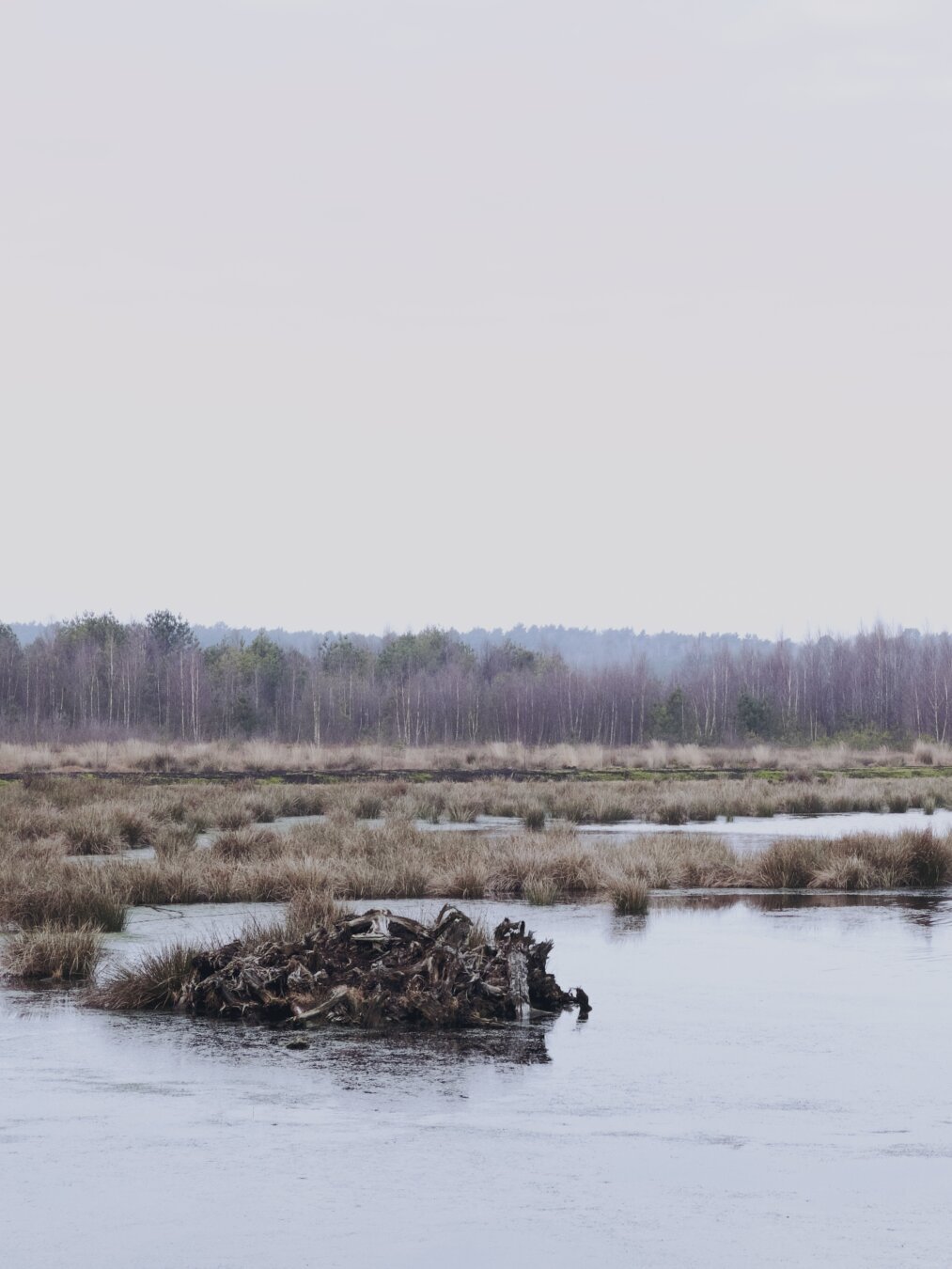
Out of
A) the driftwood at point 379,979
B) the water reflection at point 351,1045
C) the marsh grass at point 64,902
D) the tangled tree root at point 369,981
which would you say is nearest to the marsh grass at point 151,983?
the tangled tree root at point 369,981

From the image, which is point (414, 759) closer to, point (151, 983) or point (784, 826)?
point (784, 826)

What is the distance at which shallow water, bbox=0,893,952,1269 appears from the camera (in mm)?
6359

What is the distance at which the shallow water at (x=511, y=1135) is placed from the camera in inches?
250

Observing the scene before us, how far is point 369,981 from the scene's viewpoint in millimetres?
11430

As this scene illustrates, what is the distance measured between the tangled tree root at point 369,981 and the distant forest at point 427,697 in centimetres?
6217

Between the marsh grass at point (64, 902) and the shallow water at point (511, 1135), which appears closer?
the shallow water at point (511, 1135)

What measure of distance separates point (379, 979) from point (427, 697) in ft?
278

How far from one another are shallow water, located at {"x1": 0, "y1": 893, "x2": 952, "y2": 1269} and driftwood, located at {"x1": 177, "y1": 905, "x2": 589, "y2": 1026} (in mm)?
379

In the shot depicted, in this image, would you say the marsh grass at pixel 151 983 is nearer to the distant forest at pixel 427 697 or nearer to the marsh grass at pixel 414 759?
the marsh grass at pixel 414 759

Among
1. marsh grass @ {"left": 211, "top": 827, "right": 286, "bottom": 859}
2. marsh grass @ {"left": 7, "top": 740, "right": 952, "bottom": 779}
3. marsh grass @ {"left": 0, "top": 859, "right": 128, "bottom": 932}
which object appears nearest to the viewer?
marsh grass @ {"left": 0, "top": 859, "right": 128, "bottom": 932}

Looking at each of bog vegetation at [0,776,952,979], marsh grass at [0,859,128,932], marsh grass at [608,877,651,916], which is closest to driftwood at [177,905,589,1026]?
bog vegetation at [0,776,952,979]

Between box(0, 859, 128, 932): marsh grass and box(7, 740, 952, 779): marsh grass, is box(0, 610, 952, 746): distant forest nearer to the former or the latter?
box(7, 740, 952, 779): marsh grass

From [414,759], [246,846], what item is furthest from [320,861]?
[414,759]

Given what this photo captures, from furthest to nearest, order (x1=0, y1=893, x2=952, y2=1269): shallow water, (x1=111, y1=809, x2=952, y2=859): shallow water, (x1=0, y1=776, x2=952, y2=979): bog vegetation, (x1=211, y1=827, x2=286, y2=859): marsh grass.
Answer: (x1=111, y1=809, x2=952, y2=859): shallow water
(x1=211, y1=827, x2=286, y2=859): marsh grass
(x1=0, y1=776, x2=952, y2=979): bog vegetation
(x1=0, y1=893, x2=952, y2=1269): shallow water
